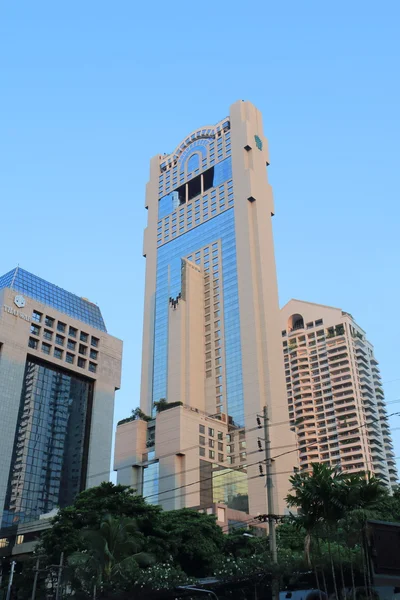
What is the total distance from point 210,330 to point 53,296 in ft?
126

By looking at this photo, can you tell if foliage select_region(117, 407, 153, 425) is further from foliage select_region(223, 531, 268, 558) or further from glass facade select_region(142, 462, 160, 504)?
foliage select_region(223, 531, 268, 558)

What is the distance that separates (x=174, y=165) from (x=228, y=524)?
107 m

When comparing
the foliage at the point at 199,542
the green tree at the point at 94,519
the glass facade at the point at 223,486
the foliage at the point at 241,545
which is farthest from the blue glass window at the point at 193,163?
the green tree at the point at 94,519

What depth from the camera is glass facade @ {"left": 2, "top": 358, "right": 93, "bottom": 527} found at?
106 m

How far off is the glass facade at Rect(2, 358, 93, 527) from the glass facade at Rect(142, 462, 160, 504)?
13.7 m

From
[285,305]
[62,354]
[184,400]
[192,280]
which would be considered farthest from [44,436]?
[285,305]

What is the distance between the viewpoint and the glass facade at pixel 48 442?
349 ft

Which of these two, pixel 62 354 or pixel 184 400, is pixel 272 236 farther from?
pixel 62 354

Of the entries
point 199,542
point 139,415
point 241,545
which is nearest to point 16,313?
point 139,415

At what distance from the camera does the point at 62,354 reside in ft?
388

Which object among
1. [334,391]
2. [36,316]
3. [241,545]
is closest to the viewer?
[241,545]

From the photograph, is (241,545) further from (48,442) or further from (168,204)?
(168,204)

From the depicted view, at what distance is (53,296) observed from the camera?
411 ft

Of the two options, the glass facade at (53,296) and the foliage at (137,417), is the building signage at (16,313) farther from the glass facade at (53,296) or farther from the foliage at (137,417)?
the foliage at (137,417)
